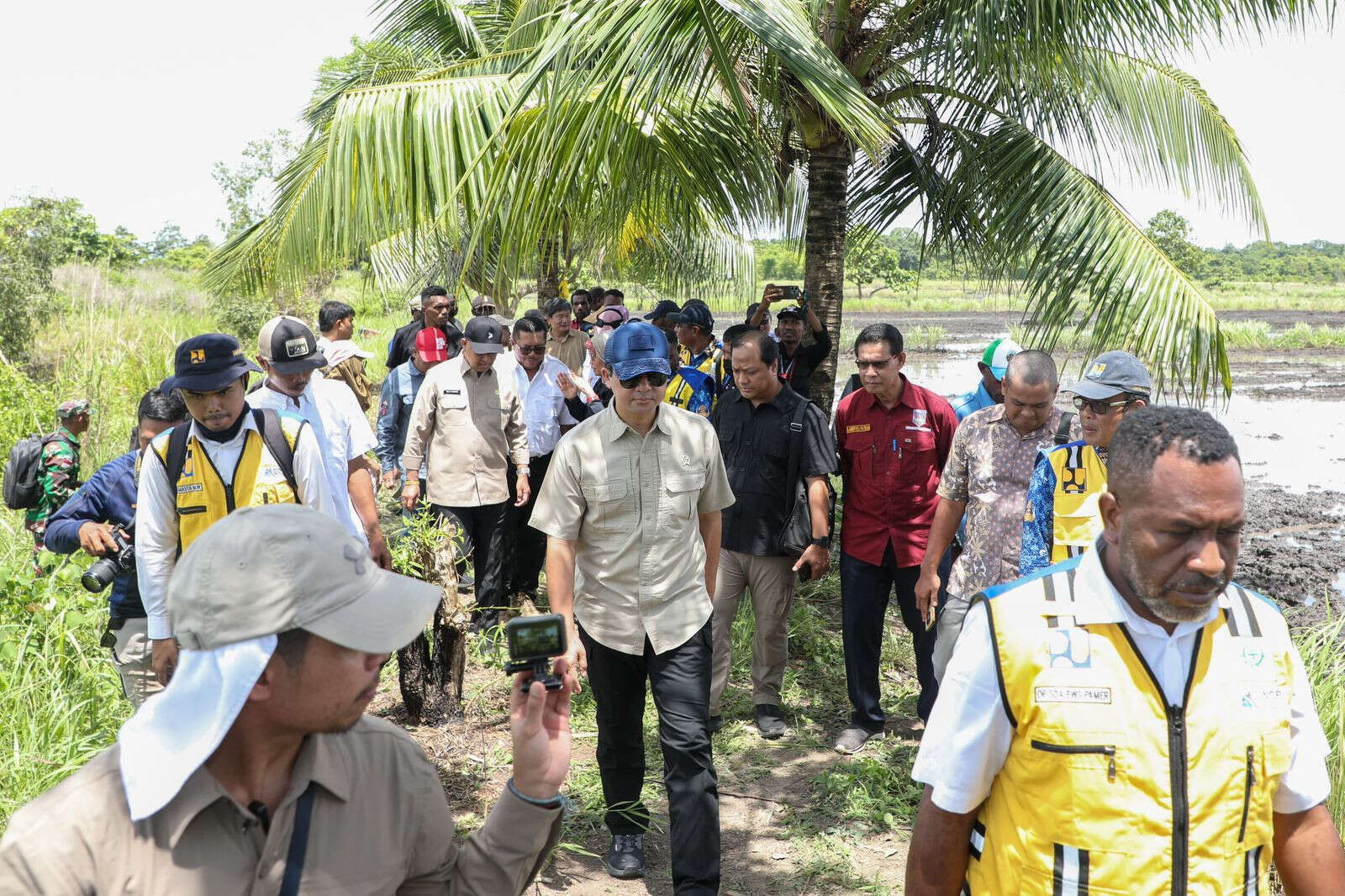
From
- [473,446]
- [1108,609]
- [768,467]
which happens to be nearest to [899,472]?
[768,467]

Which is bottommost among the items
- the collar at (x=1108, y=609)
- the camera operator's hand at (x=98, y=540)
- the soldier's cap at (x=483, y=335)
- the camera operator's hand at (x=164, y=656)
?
the camera operator's hand at (x=164, y=656)

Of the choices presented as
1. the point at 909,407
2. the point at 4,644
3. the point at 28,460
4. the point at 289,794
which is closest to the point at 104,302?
the point at 28,460

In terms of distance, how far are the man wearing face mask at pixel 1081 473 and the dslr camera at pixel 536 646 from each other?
2.56m

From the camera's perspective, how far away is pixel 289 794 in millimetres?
1654

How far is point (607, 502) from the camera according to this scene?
4.14 meters

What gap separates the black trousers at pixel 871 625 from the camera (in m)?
5.66

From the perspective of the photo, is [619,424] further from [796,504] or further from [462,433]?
[462,433]

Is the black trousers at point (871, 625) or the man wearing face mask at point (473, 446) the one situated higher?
the man wearing face mask at point (473, 446)

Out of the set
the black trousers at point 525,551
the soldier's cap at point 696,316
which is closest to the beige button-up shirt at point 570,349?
the soldier's cap at point 696,316

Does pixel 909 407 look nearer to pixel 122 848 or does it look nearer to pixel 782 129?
pixel 782 129

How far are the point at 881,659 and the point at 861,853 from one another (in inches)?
92.8

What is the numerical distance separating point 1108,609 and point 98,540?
3.75m

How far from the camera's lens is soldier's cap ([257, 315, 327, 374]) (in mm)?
4902

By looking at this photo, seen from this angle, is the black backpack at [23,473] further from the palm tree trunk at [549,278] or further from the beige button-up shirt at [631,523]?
the palm tree trunk at [549,278]
